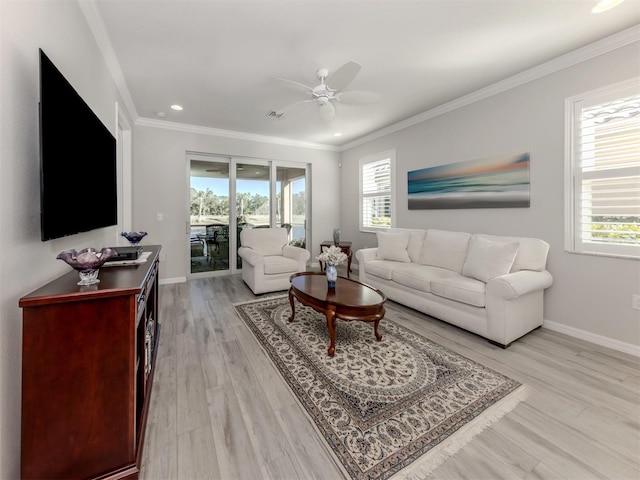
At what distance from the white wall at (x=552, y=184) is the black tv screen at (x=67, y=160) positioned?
3919 millimetres

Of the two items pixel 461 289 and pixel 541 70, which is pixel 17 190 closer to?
pixel 461 289

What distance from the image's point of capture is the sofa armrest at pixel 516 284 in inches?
90.6

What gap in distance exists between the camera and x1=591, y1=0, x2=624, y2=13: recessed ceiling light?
187cm

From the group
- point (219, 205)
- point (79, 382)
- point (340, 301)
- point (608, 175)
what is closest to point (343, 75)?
point (340, 301)

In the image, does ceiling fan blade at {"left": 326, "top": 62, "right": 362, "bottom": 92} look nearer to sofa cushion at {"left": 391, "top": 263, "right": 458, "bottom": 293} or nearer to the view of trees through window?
sofa cushion at {"left": 391, "top": 263, "right": 458, "bottom": 293}

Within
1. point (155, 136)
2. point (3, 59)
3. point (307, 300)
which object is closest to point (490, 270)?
point (307, 300)

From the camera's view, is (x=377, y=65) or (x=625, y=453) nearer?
(x=625, y=453)

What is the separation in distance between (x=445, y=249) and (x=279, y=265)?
7.38ft

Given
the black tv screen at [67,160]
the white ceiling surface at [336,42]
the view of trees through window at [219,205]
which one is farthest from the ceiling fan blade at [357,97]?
the view of trees through window at [219,205]

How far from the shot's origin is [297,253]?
4145mm

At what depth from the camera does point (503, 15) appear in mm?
2104

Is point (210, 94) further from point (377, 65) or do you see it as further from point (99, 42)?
point (377, 65)

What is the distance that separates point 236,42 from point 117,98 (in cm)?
165

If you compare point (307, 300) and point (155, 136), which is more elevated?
point (155, 136)
